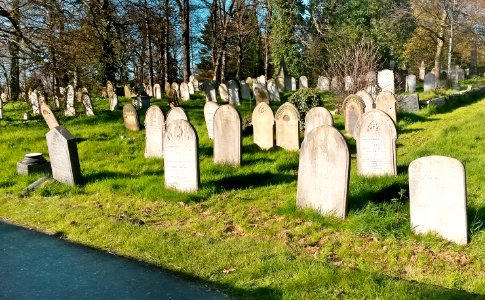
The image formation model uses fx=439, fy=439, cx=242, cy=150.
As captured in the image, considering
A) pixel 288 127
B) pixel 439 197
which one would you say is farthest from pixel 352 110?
pixel 439 197

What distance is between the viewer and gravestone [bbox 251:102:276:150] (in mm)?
10320

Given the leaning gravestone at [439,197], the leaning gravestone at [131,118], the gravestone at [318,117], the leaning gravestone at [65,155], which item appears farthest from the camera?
the leaning gravestone at [131,118]

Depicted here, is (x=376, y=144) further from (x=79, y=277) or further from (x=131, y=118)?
(x=131, y=118)

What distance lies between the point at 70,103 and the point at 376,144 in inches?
494

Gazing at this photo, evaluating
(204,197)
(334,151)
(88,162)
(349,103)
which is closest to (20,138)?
(88,162)

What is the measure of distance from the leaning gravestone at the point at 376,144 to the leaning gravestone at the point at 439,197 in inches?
92.5

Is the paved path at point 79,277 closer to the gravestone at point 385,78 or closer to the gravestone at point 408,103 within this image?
the gravestone at point 408,103

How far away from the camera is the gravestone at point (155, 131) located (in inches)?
389

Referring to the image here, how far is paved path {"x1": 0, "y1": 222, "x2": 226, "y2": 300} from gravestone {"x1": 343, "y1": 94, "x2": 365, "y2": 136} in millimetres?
8111

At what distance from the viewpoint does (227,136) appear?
8.84 meters

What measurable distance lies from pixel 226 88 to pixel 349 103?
9.20m

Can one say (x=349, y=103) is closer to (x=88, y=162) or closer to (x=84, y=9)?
(x=88, y=162)

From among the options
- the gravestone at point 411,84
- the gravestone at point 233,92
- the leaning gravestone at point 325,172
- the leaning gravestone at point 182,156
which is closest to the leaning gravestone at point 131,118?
the leaning gravestone at point 182,156

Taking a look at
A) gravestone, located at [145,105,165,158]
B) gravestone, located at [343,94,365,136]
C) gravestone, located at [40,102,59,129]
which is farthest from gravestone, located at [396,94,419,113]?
gravestone, located at [40,102,59,129]
